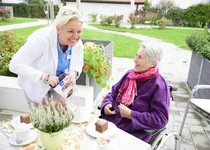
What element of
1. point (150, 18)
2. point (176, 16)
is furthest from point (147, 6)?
point (176, 16)

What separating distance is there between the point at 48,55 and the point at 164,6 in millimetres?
16669

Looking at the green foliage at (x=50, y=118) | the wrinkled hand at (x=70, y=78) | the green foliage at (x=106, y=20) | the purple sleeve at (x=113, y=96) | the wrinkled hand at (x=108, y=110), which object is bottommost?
the wrinkled hand at (x=108, y=110)

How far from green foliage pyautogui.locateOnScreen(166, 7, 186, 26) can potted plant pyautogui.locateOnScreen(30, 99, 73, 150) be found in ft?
54.3

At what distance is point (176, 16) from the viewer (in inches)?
634

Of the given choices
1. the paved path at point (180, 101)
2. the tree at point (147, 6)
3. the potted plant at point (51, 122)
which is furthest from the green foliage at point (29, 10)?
the potted plant at point (51, 122)

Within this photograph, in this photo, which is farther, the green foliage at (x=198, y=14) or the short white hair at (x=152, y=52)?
the green foliage at (x=198, y=14)

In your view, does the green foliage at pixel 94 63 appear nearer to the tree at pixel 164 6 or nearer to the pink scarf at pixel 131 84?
the pink scarf at pixel 131 84

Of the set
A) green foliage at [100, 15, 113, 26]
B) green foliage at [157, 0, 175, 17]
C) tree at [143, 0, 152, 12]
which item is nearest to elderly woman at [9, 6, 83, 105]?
green foliage at [100, 15, 113, 26]

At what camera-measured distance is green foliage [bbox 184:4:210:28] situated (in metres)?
15.7

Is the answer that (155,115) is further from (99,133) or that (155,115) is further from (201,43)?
(201,43)

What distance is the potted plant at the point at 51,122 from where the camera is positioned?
3.43 ft

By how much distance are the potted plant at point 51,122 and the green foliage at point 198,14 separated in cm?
1649

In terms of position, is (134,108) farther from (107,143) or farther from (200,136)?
(200,136)

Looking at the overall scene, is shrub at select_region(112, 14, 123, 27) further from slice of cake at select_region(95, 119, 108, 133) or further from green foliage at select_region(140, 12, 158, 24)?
slice of cake at select_region(95, 119, 108, 133)
